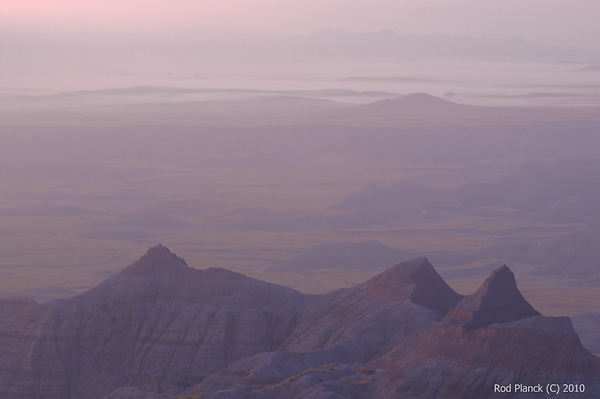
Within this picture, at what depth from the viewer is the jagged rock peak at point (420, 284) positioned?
42.5 m

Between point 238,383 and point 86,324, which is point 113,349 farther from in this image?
point 238,383

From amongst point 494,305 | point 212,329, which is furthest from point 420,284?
point 212,329

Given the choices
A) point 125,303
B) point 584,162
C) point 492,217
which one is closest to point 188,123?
point 584,162

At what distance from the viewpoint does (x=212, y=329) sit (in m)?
42.2

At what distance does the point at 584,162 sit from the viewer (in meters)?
154

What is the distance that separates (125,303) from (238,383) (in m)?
11.0

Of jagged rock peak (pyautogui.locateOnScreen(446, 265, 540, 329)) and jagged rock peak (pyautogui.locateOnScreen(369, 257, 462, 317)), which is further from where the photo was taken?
jagged rock peak (pyautogui.locateOnScreen(369, 257, 462, 317))

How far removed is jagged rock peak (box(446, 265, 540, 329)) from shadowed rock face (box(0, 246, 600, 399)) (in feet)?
0.17

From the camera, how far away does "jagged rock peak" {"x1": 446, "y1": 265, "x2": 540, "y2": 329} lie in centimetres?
3806

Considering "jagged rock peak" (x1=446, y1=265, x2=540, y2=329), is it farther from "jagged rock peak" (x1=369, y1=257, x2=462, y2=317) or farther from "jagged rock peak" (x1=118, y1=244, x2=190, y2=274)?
"jagged rock peak" (x1=118, y1=244, x2=190, y2=274)

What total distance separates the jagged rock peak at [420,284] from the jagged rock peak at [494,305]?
225 centimetres

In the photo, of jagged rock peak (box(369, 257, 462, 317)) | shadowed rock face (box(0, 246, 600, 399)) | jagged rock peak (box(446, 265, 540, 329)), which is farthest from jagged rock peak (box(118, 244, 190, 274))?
jagged rock peak (box(446, 265, 540, 329))

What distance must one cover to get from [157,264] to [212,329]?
512 centimetres

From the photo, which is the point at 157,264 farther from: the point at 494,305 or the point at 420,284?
the point at 494,305
